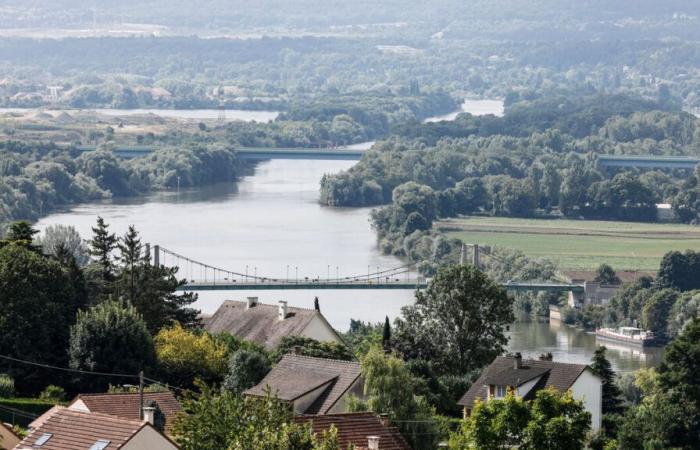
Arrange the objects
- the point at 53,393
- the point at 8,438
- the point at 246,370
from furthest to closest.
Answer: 1. the point at 246,370
2. the point at 53,393
3. the point at 8,438

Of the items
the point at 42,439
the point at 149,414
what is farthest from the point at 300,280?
the point at 42,439

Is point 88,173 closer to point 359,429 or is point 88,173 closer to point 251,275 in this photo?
point 251,275

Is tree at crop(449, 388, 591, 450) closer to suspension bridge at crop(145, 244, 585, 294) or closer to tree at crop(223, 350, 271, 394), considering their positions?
tree at crop(223, 350, 271, 394)

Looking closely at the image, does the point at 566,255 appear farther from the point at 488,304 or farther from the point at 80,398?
the point at 80,398

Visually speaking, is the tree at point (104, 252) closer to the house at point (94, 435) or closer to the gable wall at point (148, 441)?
the house at point (94, 435)

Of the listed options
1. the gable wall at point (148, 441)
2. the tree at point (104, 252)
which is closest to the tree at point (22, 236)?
the tree at point (104, 252)

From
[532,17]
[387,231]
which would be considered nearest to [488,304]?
[387,231]
